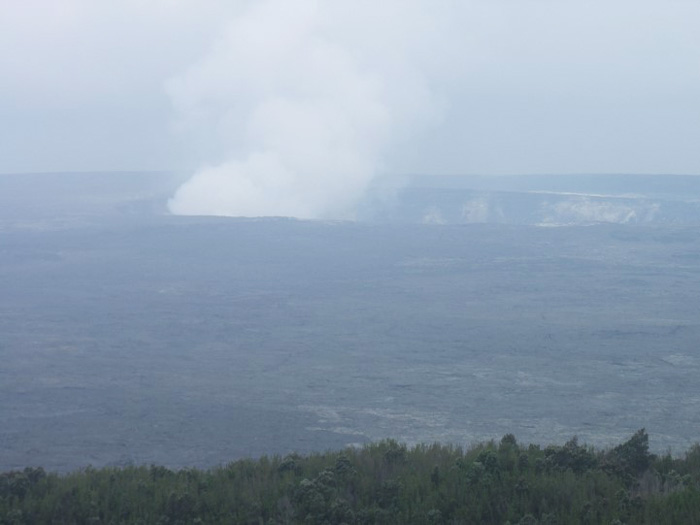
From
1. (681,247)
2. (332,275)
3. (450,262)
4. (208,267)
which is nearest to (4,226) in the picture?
(208,267)

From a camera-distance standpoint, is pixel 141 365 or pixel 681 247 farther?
pixel 681 247

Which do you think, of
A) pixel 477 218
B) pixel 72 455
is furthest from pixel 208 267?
pixel 477 218

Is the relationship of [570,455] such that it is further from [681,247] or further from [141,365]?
[681,247]

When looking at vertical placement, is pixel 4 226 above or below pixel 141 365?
above

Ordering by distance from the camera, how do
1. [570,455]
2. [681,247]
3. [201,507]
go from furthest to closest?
1. [681,247]
2. [570,455]
3. [201,507]

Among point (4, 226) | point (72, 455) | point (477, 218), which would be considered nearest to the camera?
point (72, 455)

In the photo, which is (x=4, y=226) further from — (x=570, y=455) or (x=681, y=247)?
(x=570, y=455)
